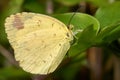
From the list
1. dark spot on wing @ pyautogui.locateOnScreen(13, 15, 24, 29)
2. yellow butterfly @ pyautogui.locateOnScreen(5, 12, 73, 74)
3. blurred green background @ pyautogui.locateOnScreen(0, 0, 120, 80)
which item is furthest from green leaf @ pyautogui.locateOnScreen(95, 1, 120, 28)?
dark spot on wing @ pyautogui.locateOnScreen(13, 15, 24, 29)

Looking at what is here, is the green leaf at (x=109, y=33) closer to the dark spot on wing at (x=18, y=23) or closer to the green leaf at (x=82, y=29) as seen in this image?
the green leaf at (x=82, y=29)

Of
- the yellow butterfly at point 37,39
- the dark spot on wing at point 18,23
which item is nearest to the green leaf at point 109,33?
the yellow butterfly at point 37,39

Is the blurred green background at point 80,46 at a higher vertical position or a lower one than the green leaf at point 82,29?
lower

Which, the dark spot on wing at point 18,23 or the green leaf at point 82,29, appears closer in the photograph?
the green leaf at point 82,29

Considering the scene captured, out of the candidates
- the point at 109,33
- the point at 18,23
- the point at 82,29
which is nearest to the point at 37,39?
the point at 18,23

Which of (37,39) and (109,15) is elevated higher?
(109,15)

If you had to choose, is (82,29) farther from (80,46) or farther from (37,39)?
(37,39)
